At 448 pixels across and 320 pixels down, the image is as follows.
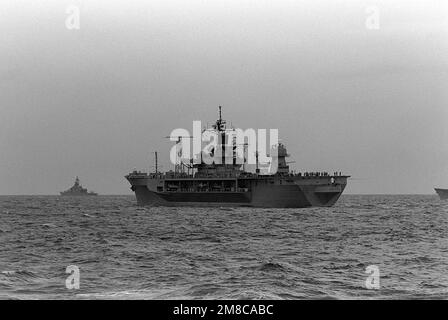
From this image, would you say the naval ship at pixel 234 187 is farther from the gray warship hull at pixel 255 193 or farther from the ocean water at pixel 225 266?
the ocean water at pixel 225 266

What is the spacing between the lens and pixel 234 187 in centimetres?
8931

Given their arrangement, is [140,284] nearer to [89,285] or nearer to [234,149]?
[89,285]

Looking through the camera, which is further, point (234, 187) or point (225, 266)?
point (234, 187)

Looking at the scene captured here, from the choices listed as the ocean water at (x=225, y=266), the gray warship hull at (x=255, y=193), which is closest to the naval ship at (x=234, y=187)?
A: the gray warship hull at (x=255, y=193)

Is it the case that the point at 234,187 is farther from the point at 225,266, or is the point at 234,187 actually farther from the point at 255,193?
the point at 225,266

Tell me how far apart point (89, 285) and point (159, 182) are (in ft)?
259

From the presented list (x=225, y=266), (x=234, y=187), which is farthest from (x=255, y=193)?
(x=225, y=266)

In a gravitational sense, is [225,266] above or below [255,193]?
below

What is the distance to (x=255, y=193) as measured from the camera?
85875 millimetres

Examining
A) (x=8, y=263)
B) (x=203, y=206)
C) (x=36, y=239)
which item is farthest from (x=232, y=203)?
(x=8, y=263)

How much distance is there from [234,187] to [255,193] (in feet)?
15.6

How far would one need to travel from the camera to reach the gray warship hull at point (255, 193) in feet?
268

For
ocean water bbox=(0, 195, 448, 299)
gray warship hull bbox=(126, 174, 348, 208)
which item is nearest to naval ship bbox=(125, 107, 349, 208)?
gray warship hull bbox=(126, 174, 348, 208)

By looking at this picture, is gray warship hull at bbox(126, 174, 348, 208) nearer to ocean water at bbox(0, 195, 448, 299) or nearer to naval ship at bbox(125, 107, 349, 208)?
naval ship at bbox(125, 107, 349, 208)
